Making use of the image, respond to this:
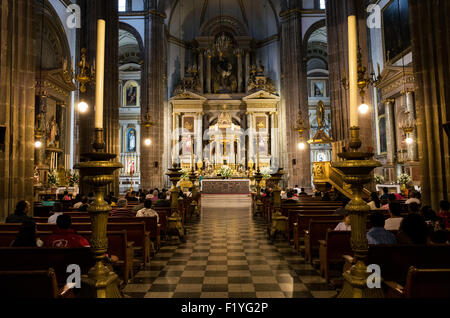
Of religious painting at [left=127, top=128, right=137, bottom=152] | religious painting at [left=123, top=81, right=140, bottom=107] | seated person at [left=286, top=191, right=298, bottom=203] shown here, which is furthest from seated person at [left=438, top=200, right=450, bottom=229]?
religious painting at [left=123, top=81, right=140, bottom=107]

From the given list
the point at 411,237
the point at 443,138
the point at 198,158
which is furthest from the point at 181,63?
the point at 411,237

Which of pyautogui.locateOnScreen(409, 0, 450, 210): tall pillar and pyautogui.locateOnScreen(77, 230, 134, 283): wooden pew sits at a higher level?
pyautogui.locateOnScreen(409, 0, 450, 210): tall pillar

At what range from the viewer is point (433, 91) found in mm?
8000

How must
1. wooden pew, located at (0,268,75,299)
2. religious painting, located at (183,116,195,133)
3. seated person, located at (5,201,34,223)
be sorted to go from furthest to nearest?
religious painting, located at (183,116,195,133), seated person, located at (5,201,34,223), wooden pew, located at (0,268,75,299)

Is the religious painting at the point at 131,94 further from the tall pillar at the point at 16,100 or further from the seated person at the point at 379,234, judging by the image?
the seated person at the point at 379,234

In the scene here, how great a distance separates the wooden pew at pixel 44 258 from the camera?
346 cm

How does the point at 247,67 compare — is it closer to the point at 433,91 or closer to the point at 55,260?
the point at 433,91

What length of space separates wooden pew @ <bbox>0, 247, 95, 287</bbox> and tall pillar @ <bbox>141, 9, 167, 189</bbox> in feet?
60.2

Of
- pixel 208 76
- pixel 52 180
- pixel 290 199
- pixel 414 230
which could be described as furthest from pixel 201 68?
pixel 414 230

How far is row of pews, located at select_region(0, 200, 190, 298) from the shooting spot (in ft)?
8.02

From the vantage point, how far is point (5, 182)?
7453 mm

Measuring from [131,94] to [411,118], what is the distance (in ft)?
80.0

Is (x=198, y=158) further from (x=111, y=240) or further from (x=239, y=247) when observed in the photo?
(x=111, y=240)

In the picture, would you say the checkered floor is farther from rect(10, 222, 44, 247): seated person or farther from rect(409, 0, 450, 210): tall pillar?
rect(409, 0, 450, 210): tall pillar
